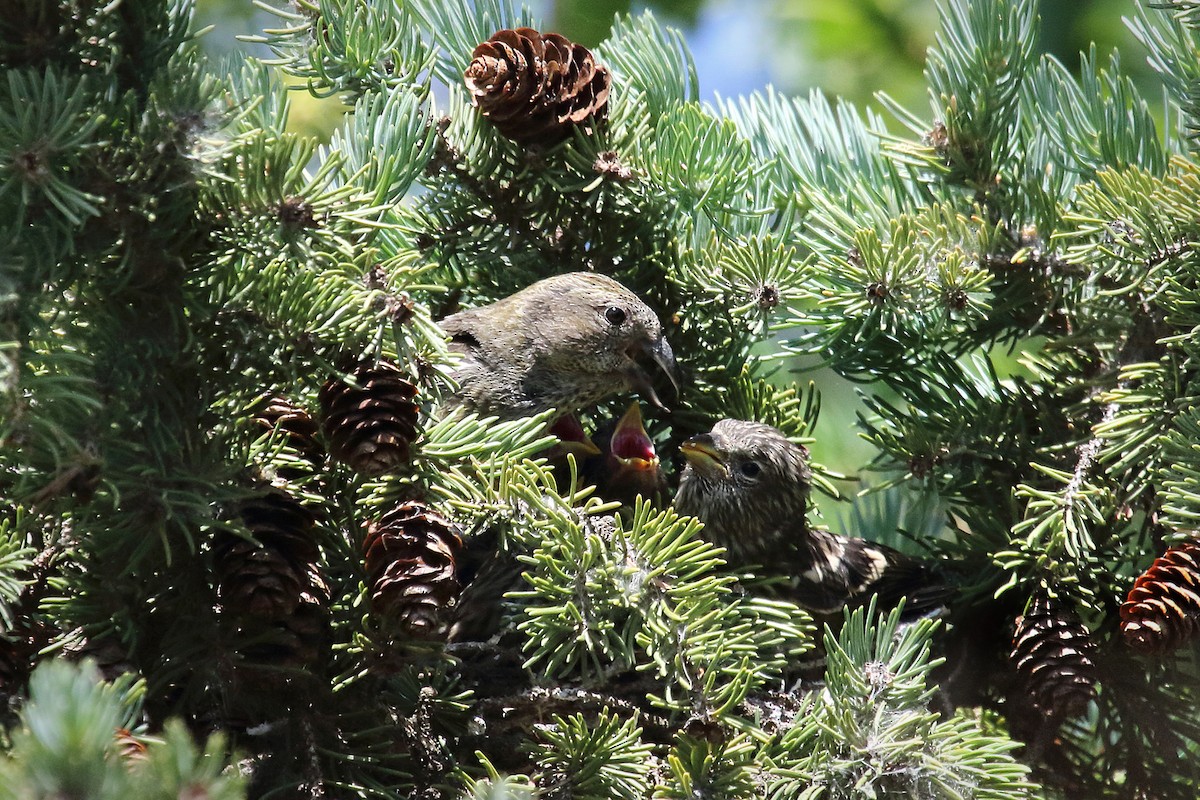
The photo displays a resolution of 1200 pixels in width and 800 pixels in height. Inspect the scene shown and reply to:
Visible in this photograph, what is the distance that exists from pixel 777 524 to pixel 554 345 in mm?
926

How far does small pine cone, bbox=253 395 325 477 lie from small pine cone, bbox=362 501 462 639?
0.25 meters

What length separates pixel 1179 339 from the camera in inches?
79.3

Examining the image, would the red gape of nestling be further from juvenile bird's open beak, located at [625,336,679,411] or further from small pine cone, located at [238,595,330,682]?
small pine cone, located at [238,595,330,682]

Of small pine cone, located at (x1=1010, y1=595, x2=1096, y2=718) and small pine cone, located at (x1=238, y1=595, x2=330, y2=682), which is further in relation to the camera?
small pine cone, located at (x1=1010, y1=595, x2=1096, y2=718)

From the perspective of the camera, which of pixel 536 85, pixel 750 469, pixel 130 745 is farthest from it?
pixel 750 469

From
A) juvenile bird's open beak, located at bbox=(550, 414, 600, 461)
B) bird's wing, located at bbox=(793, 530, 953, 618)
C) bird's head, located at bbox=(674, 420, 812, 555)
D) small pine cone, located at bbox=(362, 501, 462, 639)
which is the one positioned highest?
juvenile bird's open beak, located at bbox=(550, 414, 600, 461)

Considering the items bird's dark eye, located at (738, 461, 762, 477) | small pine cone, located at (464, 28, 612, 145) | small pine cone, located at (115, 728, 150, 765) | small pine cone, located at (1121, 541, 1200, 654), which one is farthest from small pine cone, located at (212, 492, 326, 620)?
bird's dark eye, located at (738, 461, 762, 477)

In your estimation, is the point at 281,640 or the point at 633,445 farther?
the point at 633,445

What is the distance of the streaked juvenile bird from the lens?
10.0ft

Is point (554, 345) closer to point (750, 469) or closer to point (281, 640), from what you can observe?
point (750, 469)

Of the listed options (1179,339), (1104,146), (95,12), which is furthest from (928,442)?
(95,12)

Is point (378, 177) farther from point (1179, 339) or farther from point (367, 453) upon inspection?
point (1179, 339)

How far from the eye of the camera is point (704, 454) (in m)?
3.08

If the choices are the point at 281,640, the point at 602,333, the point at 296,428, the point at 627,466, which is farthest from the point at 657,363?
the point at 281,640
